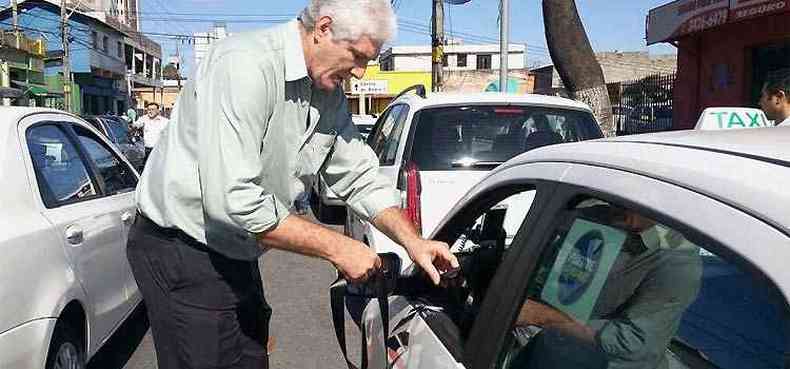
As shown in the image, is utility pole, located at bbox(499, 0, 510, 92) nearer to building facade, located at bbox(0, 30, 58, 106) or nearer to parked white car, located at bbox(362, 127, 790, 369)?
parked white car, located at bbox(362, 127, 790, 369)

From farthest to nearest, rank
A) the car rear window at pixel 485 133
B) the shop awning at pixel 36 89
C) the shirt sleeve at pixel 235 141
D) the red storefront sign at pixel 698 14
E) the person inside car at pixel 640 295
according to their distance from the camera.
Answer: the shop awning at pixel 36 89 < the red storefront sign at pixel 698 14 < the car rear window at pixel 485 133 < the shirt sleeve at pixel 235 141 < the person inside car at pixel 640 295

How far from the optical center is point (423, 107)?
16.9ft

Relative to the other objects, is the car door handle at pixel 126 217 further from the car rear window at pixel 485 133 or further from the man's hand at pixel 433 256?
the man's hand at pixel 433 256

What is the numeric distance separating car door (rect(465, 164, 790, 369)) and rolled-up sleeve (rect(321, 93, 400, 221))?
858mm

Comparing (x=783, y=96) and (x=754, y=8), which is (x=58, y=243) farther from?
(x=754, y=8)

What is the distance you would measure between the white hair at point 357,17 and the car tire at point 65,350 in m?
1.94

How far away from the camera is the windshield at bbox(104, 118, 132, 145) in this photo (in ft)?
54.7

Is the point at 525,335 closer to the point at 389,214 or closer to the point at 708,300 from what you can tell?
the point at 708,300

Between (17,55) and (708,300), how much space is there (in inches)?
1617

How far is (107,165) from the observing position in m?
4.52

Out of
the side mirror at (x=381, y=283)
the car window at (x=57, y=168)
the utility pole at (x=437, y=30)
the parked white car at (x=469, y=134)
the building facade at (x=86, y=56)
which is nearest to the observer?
the side mirror at (x=381, y=283)

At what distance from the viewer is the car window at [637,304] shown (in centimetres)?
120

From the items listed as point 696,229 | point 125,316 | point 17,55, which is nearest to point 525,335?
point 696,229

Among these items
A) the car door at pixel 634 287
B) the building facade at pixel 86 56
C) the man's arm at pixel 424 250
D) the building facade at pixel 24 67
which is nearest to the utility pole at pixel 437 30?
the man's arm at pixel 424 250
